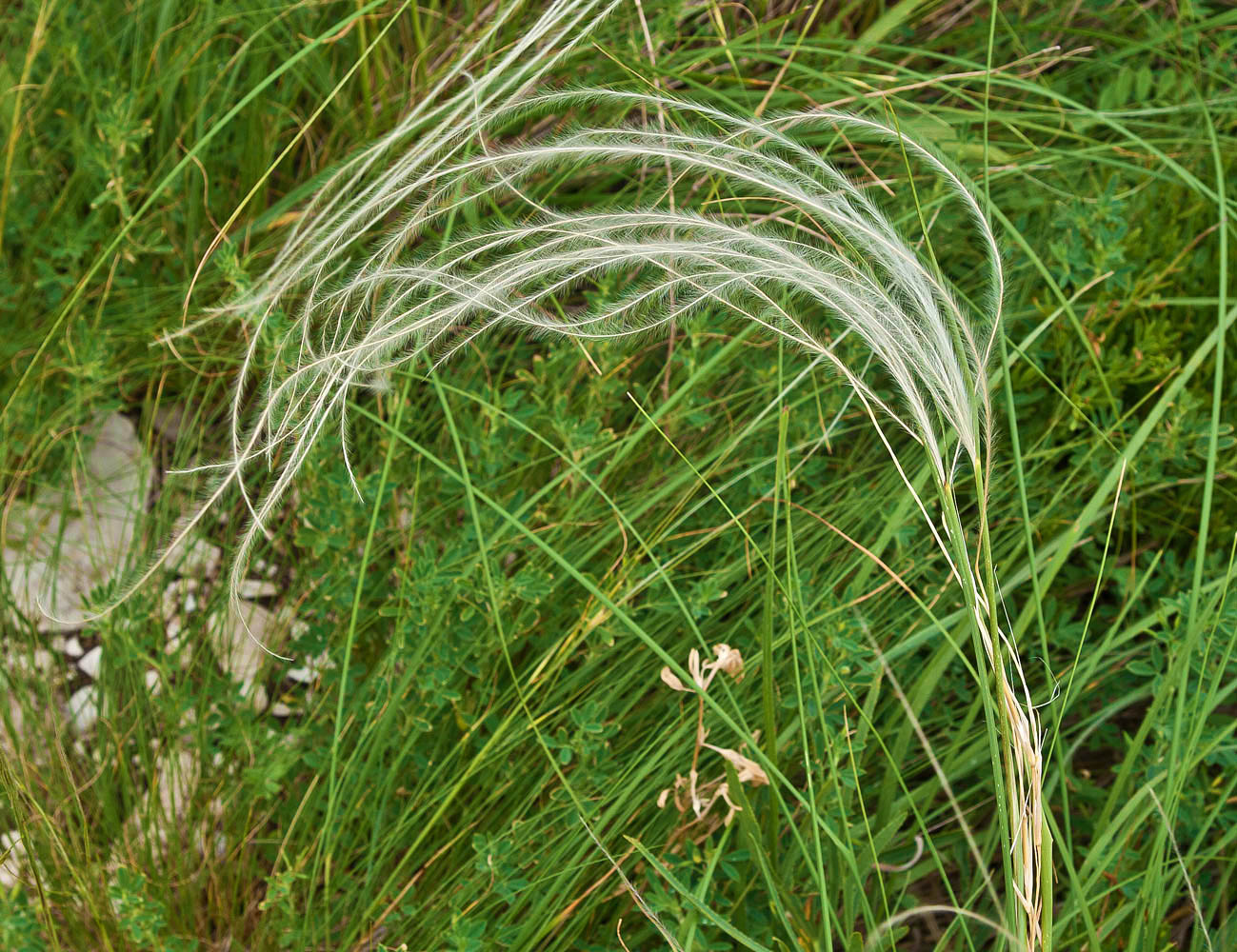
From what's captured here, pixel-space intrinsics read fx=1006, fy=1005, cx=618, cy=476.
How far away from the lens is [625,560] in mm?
1513

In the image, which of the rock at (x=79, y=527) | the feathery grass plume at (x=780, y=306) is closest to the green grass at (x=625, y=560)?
the rock at (x=79, y=527)

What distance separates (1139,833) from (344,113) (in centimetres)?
189

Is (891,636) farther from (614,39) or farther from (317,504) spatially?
(614,39)

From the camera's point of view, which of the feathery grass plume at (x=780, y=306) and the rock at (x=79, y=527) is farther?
the rock at (x=79, y=527)

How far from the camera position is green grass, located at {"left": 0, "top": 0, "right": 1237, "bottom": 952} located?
1.45 meters

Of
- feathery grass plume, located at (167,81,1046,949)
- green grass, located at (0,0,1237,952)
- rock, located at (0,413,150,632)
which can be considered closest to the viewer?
feathery grass plume, located at (167,81,1046,949)

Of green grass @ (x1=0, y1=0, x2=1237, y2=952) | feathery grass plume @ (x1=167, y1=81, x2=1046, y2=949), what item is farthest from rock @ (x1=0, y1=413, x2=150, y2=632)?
feathery grass plume @ (x1=167, y1=81, x2=1046, y2=949)

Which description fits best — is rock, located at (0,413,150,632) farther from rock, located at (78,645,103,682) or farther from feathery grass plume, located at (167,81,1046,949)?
feathery grass plume, located at (167,81,1046,949)

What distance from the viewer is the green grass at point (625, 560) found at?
4.77 ft

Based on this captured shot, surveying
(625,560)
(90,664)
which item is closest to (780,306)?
(625,560)

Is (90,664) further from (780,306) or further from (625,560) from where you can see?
(780,306)

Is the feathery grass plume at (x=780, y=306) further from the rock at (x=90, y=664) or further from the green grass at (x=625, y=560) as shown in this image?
the rock at (x=90, y=664)

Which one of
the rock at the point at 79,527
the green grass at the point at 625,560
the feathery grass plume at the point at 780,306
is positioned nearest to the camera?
the feathery grass plume at the point at 780,306

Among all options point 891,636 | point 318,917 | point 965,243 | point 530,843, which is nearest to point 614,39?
point 965,243
